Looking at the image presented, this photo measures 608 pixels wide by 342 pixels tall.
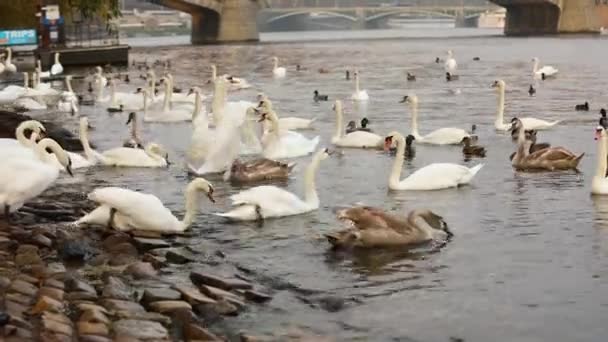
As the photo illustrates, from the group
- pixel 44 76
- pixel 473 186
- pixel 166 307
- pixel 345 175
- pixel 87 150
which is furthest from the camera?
pixel 44 76

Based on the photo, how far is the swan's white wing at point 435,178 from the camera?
1709cm

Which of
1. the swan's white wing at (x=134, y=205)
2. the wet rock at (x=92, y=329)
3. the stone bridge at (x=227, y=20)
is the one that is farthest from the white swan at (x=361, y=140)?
the stone bridge at (x=227, y=20)

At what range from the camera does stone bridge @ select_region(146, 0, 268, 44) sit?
117 metres

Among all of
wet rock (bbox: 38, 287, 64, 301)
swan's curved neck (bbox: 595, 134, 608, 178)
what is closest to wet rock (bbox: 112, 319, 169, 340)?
wet rock (bbox: 38, 287, 64, 301)

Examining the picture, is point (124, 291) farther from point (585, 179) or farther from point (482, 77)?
point (482, 77)

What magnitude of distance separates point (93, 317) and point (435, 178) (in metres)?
8.82

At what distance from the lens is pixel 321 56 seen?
8044 cm

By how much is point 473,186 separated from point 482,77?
33534mm

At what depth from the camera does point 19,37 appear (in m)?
63.0

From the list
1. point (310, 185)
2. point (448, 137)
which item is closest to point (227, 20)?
point (448, 137)

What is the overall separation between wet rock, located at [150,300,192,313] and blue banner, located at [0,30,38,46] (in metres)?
55.2

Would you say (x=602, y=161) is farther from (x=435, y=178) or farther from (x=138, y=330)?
(x=138, y=330)

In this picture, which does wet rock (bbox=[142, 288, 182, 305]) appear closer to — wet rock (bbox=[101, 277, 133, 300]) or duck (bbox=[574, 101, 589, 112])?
wet rock (bbox=[101, 277, 133, 300])

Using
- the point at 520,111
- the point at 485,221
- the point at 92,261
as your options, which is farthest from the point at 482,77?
the point at 92,261
